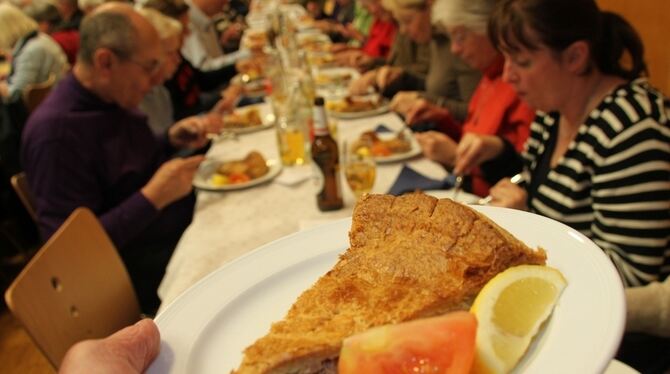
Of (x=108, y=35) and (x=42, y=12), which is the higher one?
(x=108, y=35)

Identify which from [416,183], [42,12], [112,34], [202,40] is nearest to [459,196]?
[416,183]

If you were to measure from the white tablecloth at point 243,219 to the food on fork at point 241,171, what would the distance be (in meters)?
0.07

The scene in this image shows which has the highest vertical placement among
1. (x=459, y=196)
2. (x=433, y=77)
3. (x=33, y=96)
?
(x=459, y=196)

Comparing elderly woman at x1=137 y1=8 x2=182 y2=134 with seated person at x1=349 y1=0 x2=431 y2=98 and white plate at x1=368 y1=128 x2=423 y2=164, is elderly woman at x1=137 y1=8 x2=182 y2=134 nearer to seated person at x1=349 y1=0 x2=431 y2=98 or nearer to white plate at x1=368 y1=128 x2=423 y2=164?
seated person at x1=349 y1=0 x2=431 y2=98

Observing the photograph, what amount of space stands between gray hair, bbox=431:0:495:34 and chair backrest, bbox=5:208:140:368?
1.71 metres

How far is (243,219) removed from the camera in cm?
161

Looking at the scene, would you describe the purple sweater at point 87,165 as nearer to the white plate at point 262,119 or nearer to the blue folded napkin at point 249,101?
the white plate at point 262,119

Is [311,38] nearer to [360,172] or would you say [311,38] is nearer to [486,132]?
[486,132]

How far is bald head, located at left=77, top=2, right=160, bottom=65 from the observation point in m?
2.00

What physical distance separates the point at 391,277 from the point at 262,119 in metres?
2.19

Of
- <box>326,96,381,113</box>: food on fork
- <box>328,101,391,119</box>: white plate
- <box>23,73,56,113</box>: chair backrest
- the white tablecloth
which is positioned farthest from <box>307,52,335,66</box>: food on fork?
the white tablecloth

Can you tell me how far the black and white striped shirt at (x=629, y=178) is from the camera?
1242 mm

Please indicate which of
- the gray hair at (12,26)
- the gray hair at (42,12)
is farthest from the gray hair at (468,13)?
the gray hair at (42,12)

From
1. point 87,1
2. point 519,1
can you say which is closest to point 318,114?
point 519,1
